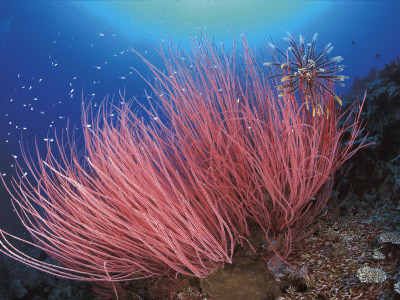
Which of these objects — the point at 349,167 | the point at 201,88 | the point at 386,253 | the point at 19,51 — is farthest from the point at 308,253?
the point at 19,51

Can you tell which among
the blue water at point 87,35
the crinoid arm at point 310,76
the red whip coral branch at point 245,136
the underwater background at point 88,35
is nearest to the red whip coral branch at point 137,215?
the red whip coral branch at point 245,136

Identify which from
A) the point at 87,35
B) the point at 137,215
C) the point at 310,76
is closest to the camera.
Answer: the point at 137,215

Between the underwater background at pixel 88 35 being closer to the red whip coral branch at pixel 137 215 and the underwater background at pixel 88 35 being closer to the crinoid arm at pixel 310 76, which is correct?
the red whip coral branch at pixel 137 215

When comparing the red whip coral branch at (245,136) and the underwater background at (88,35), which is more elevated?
the underwater background at (88,35)

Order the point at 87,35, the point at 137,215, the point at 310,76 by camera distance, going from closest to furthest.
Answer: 1. the point at 137,215
2. the point at 310,76
3. the point at 87,35

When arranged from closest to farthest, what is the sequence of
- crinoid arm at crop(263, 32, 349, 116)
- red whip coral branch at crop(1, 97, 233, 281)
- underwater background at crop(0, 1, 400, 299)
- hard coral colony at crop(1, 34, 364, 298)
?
red whip coral branch at crop(1, 97, 233, 281), hard coral colony at crop(1, 34, 364, 298), crinoid arm at crop(263, 32, 349, 116), underwater background at crop(0, 1, 400, 299)

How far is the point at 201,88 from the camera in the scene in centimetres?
259

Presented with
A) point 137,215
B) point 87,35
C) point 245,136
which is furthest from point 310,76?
point 87,35

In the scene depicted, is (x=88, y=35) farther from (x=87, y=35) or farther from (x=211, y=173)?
(x=211, y=173)

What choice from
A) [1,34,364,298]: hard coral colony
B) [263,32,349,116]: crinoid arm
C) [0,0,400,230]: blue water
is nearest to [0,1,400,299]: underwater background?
[0,0,400,230]: blue water

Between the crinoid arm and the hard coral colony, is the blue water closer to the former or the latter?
the hard coral colony

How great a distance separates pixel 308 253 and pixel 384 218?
0.71 metres

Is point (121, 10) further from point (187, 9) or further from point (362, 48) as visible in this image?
point (362, 48)

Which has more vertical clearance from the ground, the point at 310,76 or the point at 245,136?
the point at 310,76
